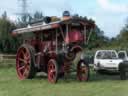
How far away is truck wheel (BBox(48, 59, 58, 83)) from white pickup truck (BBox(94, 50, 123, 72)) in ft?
21.6

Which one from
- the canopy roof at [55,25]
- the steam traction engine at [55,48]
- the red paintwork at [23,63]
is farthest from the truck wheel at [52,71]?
the red paintwork at [23,63]

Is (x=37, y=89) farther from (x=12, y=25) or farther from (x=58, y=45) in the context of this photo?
(x=12, y=25)

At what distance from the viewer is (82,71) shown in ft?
70.5

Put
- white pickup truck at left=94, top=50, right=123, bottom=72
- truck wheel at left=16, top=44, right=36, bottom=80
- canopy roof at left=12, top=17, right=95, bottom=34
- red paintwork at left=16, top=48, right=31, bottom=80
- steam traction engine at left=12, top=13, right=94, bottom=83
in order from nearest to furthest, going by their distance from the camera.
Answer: canopy roof at left=12, top=17, right=95, bottom=34, steam traction engine at left=12, top=13, right=94, bottom=83, truck wheel at left=16, top=44, right=36, bottom=80, red paintwork at left=16, top=48, right=31, bottom=80, white pickup truck at left=94, top=50, right=123, bottom=72

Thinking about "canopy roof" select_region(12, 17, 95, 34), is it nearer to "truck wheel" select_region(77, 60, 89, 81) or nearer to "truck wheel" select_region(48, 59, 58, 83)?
"truck wheel" select_region(48, 59, 58, 83)

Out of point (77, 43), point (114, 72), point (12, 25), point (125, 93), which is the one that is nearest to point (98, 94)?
point (125, 93)

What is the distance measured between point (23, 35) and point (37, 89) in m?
6.73

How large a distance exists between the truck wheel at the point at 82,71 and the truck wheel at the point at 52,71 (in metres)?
1.35

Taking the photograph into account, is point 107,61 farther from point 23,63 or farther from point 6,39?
point 6,39

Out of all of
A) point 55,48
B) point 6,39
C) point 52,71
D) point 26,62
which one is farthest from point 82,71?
point 6,39

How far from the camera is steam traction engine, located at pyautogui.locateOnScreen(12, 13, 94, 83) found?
808 inches

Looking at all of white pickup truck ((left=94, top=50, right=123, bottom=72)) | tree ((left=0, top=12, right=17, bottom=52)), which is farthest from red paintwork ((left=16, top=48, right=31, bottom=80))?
tree ((left=0, top=12, right=17, bottom=52))

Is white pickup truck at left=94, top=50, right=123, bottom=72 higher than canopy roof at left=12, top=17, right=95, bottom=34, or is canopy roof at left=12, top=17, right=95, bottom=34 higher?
canopy roof at left=12, top=17, right=95, bottom=34

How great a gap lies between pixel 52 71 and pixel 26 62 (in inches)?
96.3
